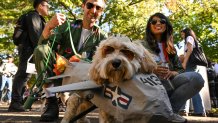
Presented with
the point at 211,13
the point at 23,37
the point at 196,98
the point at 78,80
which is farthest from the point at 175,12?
Answer: the point at 78,80

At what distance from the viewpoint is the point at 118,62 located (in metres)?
3.14

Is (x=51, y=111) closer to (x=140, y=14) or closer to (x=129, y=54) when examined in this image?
(x=129, y=54)

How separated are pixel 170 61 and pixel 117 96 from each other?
5.34 feet

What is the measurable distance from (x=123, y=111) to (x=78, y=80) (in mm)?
904

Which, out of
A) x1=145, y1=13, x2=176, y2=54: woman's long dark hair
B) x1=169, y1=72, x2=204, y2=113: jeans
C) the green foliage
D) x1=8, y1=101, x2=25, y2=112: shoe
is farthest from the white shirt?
the green foliage

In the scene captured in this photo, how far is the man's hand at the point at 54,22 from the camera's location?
14.0ft

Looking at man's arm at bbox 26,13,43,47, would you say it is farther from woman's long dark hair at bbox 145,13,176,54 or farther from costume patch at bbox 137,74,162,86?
costume patch at bbox 137,74,162,86

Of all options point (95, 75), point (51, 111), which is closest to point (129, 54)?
point (95, 75)

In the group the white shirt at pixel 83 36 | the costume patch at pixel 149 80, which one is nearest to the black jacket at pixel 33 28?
the white shirt at pixel 83 36

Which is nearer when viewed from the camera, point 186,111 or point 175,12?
point 186,111

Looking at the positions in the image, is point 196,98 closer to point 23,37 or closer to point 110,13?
point 23,37

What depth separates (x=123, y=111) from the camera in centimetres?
317

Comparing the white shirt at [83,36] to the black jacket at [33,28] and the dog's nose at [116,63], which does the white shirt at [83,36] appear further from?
the black jacket at [33,28]

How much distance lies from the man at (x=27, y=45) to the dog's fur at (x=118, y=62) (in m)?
3.87
